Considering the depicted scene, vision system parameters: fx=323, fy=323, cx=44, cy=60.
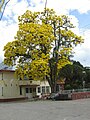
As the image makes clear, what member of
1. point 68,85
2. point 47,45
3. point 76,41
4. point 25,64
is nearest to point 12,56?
point 25,64

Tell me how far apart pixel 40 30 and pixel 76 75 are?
2300cm

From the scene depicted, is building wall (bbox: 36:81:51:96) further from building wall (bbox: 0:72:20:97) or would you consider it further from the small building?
building wall (bbox: 0:72:20:97)

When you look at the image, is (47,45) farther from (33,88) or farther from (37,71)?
(33,88)

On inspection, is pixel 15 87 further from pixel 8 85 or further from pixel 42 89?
pixel 42 89

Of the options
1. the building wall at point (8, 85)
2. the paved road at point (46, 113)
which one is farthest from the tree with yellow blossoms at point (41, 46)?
the paved road at point (46, 113)

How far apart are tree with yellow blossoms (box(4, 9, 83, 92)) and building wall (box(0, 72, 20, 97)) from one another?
14.7ft

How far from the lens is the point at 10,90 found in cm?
5725

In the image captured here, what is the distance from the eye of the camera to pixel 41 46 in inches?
2044

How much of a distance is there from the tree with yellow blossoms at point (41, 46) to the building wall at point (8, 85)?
449 centimetres

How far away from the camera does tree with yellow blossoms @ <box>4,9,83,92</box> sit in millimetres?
49938

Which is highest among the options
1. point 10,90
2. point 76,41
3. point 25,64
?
point 76,41

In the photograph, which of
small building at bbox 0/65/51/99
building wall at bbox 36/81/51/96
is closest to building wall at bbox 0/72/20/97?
A: small building at bbox 0/65/51/99

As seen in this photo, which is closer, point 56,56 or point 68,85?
point 56,56

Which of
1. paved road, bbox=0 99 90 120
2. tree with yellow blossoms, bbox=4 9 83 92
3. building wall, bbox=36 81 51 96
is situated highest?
tree with yellow blossoms, bbox=4 9 83 92
